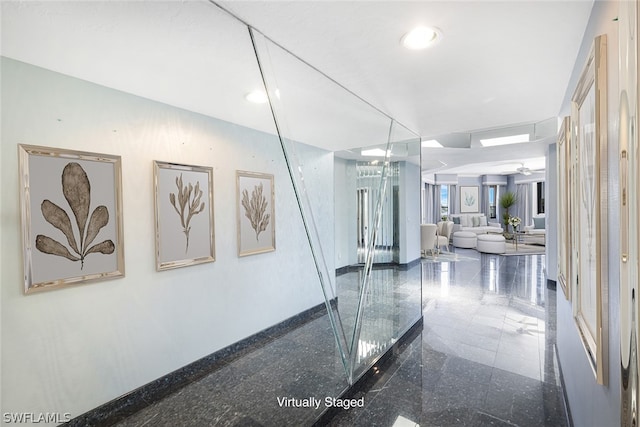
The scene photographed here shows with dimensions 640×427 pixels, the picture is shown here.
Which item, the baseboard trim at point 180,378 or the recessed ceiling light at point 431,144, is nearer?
the baseboard trim at point 180,378

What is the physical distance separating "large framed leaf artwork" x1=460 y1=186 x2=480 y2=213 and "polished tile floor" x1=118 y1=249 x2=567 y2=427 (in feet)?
26.6

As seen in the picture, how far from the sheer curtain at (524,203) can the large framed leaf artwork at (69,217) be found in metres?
12.2

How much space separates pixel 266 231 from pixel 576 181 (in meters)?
1.92

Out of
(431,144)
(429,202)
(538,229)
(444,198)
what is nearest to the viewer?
(431,144)

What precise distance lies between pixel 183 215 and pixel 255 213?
0.53 meters

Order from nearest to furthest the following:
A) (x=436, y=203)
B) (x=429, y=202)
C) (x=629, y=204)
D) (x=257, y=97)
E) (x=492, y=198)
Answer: (x=629, y=204) → (x=257, y=97) → (x=429, y=202) → (x=436, y=203) → (x=492, y=198)

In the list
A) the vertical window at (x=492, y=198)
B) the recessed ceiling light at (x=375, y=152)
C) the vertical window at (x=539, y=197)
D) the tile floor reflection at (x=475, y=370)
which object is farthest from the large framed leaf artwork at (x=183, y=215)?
the vertical window at (x=539, y=197)

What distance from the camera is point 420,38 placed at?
1.28m

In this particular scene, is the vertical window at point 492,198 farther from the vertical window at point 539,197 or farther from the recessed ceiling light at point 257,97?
the recessed ceiling light at point 257,97

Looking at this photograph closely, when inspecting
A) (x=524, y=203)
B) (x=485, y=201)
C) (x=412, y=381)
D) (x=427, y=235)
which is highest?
(x=485, y=201)

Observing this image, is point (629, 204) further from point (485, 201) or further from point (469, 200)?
point (485, 201)

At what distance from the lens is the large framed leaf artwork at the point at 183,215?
6.27ft

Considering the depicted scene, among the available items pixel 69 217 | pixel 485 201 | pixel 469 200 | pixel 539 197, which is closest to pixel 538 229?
pixel 539 197

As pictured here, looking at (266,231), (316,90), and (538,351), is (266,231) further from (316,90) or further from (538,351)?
(538,351)
